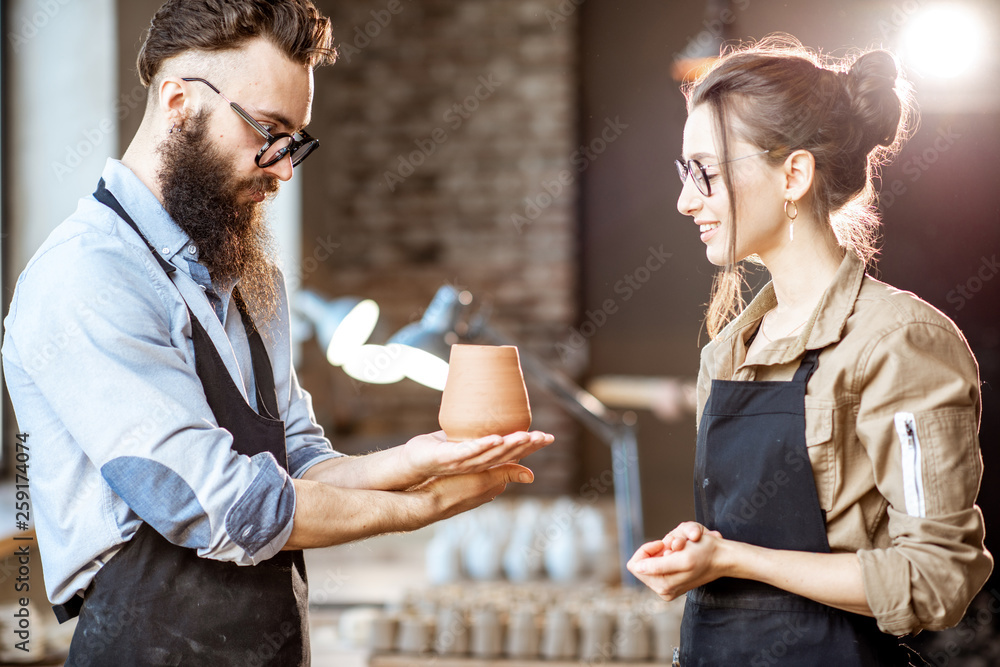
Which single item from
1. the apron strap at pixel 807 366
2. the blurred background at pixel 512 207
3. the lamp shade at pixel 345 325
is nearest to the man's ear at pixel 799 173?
the apron strap at pixel 807 366

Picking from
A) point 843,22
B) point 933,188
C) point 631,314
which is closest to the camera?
point 843,22

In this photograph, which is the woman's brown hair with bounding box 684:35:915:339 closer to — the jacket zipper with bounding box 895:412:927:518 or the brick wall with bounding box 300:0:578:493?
the jacket zipper with bounding box 895:412:927:518

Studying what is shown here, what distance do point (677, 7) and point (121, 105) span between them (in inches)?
80.8

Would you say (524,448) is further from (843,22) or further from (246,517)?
(843,22)

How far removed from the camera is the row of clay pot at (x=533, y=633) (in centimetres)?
200

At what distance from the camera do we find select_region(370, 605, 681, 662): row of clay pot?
2002mm

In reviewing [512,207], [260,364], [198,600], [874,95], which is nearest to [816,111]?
[874,95]

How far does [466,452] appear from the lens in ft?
4.29

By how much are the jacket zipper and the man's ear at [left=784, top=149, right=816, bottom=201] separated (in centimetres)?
33

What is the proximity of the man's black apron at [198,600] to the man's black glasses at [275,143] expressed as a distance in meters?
0.22

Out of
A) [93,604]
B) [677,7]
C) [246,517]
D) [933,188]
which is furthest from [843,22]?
[677,7]

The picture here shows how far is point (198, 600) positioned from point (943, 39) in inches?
64.6

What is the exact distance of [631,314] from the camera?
14.2ft

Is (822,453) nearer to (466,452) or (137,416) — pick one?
(466,452)
